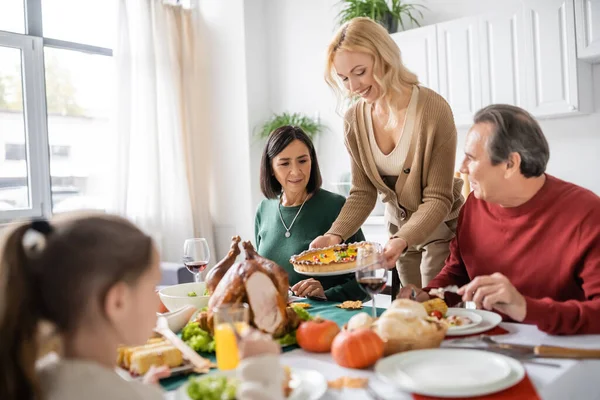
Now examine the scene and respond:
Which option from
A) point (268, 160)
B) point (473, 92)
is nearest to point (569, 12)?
point (473, 92)

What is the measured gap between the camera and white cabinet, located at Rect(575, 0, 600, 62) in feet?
10.9

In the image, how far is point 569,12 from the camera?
11.2 ft

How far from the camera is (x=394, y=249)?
6.34ft

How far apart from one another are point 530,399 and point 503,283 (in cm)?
40

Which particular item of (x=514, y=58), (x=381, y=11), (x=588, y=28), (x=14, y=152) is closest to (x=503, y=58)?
(x=514, y=58)

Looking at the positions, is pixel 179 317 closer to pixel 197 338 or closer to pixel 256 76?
pixel 197 338

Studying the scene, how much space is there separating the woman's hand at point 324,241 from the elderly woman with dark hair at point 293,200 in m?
0.30

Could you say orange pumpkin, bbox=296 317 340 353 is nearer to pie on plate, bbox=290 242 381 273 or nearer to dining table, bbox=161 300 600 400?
dining table, bbox=161 300 600 400

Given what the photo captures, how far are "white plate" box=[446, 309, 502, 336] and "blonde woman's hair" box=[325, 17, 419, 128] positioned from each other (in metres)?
0.99

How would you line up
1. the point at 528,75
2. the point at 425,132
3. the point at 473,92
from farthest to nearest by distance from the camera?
the point at 473,92
the point at 528,75
the point at 425,132

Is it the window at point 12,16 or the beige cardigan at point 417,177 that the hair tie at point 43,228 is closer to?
the beige cardigan at point 417,177

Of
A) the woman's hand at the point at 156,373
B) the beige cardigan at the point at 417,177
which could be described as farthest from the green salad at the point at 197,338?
the beige cardigan at the point at 417,177

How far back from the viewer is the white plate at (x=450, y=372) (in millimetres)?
988

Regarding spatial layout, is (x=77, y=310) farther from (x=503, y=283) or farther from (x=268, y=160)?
(x=268, y=160)
